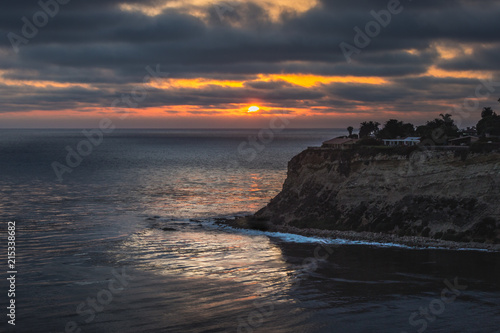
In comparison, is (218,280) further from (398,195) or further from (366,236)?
(398,195)

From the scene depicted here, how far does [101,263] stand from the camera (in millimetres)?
53156

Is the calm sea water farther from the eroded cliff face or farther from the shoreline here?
the eroded cliff face

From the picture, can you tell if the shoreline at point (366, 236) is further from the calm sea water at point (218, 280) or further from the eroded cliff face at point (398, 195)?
the calm sea water at point (218, 280)

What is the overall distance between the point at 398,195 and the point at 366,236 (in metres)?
7.89

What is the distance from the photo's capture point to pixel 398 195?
70750 millimetres

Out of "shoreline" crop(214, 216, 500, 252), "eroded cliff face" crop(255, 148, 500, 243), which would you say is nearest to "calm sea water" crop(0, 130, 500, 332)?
"shoreline" crop(214, 216, 500, 252)

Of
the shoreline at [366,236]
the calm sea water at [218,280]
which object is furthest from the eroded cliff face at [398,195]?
the calm sea water at [218,280]

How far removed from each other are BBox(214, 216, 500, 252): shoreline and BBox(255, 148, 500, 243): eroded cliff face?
1148 mm

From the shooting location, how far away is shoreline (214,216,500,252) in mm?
60372

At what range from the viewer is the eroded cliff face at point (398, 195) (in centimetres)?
6397

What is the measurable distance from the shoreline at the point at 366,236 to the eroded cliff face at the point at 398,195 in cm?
115

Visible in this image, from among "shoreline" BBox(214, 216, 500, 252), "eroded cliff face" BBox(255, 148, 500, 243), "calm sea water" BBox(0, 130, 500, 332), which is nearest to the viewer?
"calm sea water" BBox(0, 130, 500, 332)

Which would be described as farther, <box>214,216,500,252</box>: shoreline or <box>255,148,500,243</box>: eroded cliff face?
<box>255,148,500,243</box>: eroded cliff face

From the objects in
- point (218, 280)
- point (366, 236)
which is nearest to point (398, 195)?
point (366, 236)
